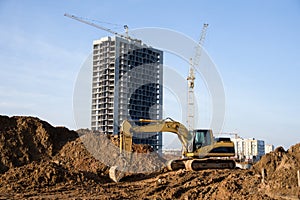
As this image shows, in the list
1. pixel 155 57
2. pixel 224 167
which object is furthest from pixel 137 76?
pixel 224 167

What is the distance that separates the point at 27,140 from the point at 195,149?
13.2m

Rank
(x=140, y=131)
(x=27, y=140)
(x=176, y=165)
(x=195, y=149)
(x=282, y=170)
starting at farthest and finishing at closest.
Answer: (x=27, y=140) < (x=176, y=165) < (x=195, y=149) < (x=140, y=131) < (x=282, y=170)

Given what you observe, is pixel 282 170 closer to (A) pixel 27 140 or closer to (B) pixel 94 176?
(B) pixel 94 176

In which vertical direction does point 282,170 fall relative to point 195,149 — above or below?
below

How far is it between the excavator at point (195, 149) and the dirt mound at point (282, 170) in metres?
5.49

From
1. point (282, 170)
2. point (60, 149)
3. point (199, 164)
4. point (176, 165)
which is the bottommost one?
point (176, 165)

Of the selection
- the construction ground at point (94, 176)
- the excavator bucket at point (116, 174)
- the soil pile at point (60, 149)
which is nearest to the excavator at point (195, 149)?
the excavator bucket at point (116, 174)

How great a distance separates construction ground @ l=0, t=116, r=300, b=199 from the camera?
1203 cm

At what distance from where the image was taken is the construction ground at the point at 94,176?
12.0m

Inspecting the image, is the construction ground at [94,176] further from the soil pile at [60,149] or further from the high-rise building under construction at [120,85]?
the high-rise building under construction at [120,85]

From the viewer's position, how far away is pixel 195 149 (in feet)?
66.7

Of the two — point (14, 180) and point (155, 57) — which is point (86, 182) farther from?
point (155, 57)

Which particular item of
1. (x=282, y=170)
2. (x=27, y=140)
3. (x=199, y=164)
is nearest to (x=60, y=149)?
(x=27, y=140)

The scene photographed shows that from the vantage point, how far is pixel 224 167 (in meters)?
21.1
